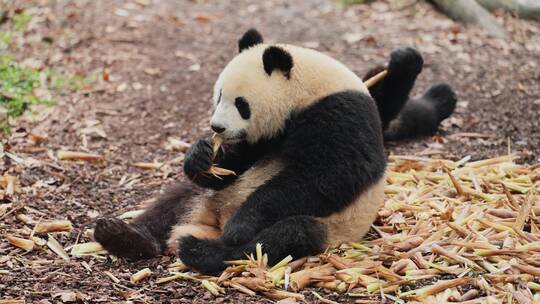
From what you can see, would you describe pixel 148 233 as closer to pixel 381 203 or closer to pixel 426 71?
pixel 381 203

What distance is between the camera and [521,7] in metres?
9.55

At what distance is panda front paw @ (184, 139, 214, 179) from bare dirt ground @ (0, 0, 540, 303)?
2.01 feet

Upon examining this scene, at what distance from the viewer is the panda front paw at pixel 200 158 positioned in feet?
15.0

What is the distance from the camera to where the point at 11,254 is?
4438 millimetres

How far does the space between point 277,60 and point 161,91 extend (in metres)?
3.56

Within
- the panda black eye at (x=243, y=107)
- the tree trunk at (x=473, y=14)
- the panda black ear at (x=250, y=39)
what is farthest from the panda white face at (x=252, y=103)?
the tree trunk at (x=473, y=14)

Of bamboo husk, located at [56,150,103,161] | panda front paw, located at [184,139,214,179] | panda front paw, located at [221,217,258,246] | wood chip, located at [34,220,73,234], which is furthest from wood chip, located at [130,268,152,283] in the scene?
bamboo husk, located at [56,150,103,161]

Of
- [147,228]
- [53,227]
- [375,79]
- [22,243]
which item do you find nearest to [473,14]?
[375,79]

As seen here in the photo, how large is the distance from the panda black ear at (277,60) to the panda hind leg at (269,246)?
0.94m

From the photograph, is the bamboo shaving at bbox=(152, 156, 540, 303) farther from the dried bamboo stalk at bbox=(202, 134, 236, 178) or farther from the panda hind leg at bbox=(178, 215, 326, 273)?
the dried bamboo stalk at bbox=(202, 134, 236, 178)

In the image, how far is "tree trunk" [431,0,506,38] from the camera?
366 inches

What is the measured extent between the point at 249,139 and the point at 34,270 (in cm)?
154

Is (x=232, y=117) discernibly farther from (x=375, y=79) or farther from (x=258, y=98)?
(x=375, y=79)

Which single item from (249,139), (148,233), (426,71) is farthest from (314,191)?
(426,71)
